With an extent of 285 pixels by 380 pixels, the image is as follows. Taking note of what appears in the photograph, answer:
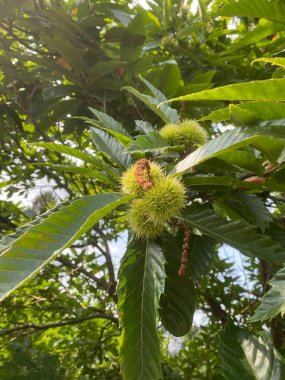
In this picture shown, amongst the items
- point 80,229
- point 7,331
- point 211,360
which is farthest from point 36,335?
point 80,229

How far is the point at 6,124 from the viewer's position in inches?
91.0

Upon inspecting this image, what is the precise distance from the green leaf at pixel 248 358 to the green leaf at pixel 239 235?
0.28 metres

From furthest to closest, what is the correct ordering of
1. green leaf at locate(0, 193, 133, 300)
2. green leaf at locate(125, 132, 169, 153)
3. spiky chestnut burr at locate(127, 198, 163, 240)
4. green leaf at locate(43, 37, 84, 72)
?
green leaf at locate(43, 37, 84, 72), spiky chestnut burr at locate(127, 198, 163, 240), green leaf at locate(125, 132, 169, 153), green leaf at locate(0, 193, 133, 300)

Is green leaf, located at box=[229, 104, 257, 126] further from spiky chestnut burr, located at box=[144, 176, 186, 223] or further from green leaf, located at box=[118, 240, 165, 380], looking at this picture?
green leaf, located at box=[118, 240, 165, 380]

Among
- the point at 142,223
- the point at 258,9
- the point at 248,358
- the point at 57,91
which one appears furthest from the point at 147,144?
the point at 57,91

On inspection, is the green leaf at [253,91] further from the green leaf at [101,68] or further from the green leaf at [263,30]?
the green leaf at [101,68]

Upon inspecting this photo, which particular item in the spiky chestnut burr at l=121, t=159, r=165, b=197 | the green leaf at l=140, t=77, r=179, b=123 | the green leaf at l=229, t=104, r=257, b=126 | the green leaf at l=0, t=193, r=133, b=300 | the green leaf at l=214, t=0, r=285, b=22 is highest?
the green leaf at l=214, t=0, r=285, b=22

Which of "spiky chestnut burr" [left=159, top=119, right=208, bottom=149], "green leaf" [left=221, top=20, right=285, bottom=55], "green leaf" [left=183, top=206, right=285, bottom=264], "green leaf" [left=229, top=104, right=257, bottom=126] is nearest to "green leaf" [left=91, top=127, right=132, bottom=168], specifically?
"spiky chestnut burr" [left=159, top=119, right=208, bottom=149]

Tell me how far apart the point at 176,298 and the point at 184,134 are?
446mm

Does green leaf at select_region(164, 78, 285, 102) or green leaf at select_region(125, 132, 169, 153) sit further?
green leaf at select_region(125, 132, 169, 153)

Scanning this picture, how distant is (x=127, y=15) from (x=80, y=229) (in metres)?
1.53

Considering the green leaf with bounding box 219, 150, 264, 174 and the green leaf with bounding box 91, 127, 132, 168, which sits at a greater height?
the green leaf with bounding box 91, 127, 132, 168

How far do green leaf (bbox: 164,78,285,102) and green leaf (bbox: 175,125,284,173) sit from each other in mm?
64

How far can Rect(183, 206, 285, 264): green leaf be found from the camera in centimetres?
92
